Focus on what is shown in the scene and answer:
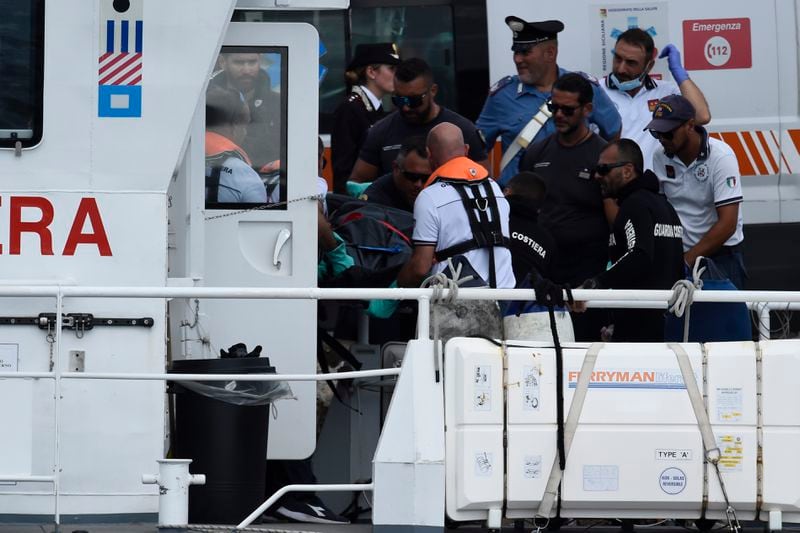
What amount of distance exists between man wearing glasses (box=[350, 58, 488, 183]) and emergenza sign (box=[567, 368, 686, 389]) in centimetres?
287

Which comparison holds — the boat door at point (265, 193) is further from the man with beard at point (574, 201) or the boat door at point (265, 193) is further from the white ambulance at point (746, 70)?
the white ambulance at point (746, 70)

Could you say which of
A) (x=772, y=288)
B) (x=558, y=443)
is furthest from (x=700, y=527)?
(x=772, y=288)

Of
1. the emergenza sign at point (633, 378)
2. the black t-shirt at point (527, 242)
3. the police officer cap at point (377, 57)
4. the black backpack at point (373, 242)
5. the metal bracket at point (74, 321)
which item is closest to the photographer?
the emergenza sign at point (633, 378)

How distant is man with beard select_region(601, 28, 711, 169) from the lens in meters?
8.71

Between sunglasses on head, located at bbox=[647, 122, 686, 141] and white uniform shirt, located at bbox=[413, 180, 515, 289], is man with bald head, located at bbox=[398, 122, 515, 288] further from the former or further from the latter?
sunglasses on head, located at bbox=[647, 122, 686, 141]

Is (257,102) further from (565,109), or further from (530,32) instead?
(530,32)

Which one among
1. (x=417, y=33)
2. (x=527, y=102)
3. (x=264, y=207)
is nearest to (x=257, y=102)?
(x=264, y=207)

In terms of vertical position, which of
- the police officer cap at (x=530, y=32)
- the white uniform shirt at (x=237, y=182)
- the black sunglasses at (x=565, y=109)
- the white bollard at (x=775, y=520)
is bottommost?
the white bollard at (x=775, y=520)

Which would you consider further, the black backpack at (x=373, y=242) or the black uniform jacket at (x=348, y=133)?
the black uniform jacket at (x=348, y=133)

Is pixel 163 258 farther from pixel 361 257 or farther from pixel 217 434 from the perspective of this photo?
pixel 361 257

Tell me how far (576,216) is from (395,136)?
1.26 m

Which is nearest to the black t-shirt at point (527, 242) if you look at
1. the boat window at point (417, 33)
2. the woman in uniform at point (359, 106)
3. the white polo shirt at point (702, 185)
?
the white polo shirt at point (702, 185)

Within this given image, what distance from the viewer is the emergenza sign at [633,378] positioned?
543cm

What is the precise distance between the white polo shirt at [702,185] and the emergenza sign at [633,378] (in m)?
2.40
